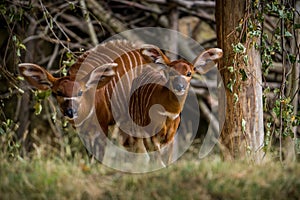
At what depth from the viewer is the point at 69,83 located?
18.6 feet

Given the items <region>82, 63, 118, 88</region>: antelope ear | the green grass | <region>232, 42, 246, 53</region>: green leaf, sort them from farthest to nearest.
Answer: <region>82, 63, 118, 88</region>: antelope ear → <region>232, 42, 246, 53</region>: green leaf → the green grass

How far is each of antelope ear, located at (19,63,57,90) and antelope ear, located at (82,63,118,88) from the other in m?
0.32

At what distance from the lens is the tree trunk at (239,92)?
5.45 m

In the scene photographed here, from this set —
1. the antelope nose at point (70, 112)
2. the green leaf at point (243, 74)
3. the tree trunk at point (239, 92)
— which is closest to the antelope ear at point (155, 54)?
the tree trunk at point (239, 92)

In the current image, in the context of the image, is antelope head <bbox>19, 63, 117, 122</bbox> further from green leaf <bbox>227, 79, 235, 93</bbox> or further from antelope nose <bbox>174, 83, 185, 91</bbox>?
green leaf <bbox>227, 79, 235, 93</bbox>

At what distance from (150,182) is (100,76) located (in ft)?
6.14

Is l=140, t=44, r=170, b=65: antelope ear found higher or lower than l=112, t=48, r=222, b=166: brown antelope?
higher

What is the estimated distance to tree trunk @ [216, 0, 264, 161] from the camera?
545 centimetres

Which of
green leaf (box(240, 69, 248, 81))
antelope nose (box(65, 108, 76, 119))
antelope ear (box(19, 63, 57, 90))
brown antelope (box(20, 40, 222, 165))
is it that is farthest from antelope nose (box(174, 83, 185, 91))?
antelope ear (box(19, 63, 57, 90))

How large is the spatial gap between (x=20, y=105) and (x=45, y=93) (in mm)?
4978

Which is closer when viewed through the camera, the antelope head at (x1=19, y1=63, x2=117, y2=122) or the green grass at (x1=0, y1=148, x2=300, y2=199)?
the green grass at (x1=0, y1=148, x2=300, y2=199)

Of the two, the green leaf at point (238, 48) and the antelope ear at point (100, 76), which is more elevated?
the green leaf at point (238, 48)

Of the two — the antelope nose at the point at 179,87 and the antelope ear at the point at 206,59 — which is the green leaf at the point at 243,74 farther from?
the antelope nose at the point at 179,87

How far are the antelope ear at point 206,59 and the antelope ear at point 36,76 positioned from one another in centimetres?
132
